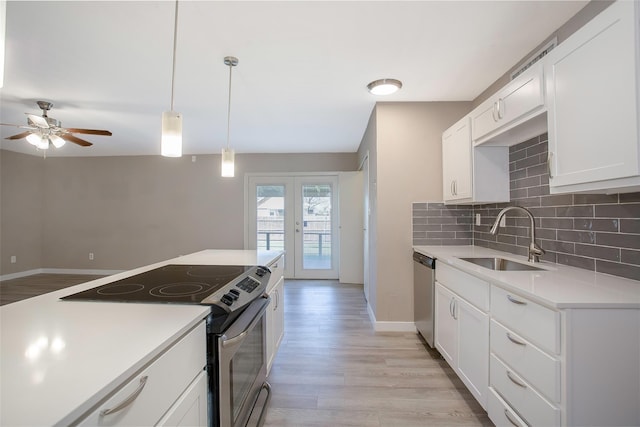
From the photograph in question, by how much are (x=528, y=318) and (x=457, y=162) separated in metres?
1.65

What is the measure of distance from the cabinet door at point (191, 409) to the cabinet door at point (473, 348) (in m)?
1.47

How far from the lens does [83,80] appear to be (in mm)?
2562

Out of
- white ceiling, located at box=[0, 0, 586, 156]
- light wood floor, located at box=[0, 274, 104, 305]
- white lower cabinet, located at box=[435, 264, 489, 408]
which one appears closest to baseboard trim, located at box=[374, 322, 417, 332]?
white lower cabinet, located at box=[435, 264, 489, 408]

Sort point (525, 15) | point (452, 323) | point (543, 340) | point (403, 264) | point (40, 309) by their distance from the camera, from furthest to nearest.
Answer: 1. point (403, 264)
2. point (452, 323)
3. point (525, 15)
4. point (543, 340)
5. point (40, 309)

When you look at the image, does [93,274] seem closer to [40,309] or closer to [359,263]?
[359,263]

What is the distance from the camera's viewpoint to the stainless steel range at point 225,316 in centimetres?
107

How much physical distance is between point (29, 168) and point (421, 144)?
7147mm

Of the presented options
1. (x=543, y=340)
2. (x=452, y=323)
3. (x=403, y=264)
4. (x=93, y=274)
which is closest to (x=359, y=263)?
(x=403, y=264)

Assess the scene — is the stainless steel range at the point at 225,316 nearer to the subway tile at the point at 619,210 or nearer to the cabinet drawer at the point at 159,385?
the cabinet drawer at the point at 159,385

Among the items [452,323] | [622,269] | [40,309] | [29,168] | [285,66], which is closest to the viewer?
[40,309]

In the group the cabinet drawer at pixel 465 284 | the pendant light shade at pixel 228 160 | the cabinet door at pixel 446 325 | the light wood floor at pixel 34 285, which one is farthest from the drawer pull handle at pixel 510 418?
the light wood floor at pixel 34 285

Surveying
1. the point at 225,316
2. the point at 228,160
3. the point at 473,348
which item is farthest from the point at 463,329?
the point at 228,160

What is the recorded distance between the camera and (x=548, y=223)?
1.93 m

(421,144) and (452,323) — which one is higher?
(421,144)
